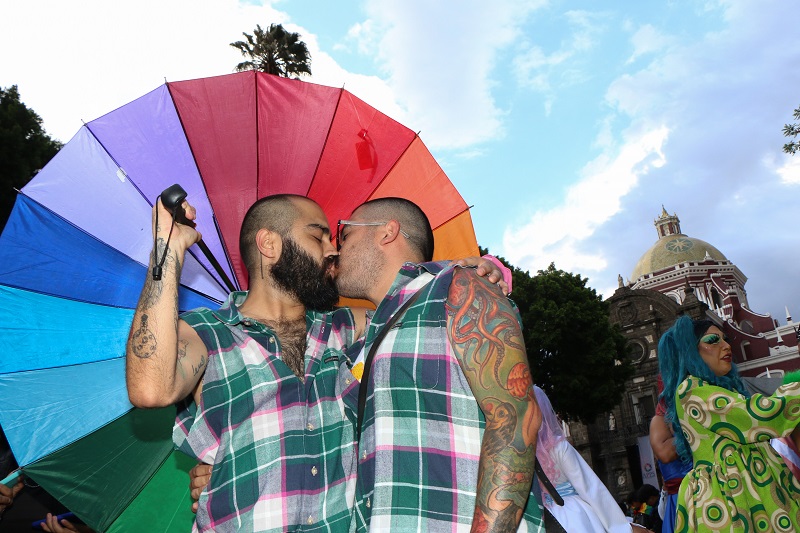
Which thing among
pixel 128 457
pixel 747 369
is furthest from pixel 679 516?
pixel 747 369

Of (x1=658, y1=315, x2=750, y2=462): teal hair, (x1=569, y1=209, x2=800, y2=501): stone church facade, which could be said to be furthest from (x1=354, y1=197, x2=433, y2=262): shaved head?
(x1=569, y1=209, x2=800, y2=501): stone church facade

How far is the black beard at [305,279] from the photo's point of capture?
3336 millimetres

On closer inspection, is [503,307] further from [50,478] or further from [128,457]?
[50,478]

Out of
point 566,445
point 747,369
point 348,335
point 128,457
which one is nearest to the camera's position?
point 348,335

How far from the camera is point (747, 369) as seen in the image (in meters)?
48.6

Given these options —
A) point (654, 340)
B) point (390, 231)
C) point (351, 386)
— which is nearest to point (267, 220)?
point (390, 231)

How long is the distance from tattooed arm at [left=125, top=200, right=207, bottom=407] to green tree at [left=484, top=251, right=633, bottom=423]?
1160 inches

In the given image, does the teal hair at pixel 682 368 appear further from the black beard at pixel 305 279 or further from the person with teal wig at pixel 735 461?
the black beard at pixel 305 279

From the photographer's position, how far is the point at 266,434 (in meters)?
2.68

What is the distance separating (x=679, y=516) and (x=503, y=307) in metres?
3.12

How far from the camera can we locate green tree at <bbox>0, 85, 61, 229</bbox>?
54.5 feet

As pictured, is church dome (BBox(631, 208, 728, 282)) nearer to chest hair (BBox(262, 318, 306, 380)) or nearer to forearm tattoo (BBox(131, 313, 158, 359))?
chest hair (BBox(262, 318, 306, 380))

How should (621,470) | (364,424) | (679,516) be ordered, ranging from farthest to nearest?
1. (621,470)
2. (679,516)
3. (364,424)

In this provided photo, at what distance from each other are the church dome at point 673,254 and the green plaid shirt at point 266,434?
6630 cm
